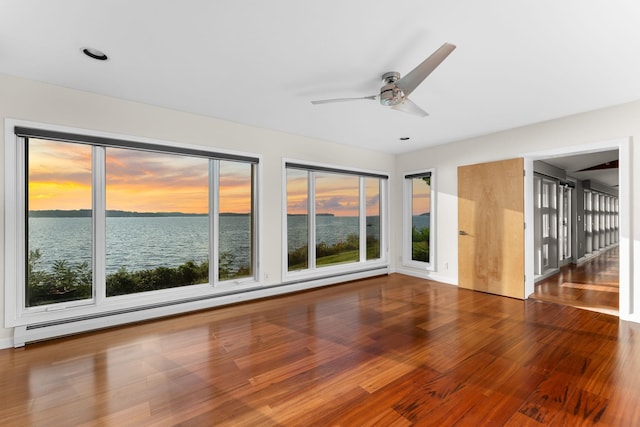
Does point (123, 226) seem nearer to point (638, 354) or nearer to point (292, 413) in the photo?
point (292, 413)

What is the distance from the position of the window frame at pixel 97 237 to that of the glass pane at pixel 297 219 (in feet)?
2.05

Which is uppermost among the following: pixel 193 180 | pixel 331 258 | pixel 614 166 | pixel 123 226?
pixel 614 166

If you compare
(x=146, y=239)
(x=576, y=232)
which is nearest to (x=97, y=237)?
(x=146, y=239)

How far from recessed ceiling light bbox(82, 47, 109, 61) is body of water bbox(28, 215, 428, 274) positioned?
1.70 metres

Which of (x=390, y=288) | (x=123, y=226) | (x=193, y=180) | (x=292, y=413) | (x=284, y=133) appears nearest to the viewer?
(x=292, y=413)

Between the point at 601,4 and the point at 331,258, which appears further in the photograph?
the point at 331,258

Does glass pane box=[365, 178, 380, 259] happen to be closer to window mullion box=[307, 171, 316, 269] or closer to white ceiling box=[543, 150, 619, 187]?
window mullion box=[307, 171, 316, 269]

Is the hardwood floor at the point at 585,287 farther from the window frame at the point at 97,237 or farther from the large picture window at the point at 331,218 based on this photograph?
the window frame at the point at 97,237

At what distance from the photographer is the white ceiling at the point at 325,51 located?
6.22ft

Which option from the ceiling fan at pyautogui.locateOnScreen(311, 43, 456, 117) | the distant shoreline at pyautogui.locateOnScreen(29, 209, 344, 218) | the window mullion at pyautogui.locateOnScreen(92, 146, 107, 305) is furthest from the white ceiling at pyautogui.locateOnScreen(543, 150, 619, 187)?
the window mullion at pyautogui.locateOnScreen(92, 146, 107, 305)

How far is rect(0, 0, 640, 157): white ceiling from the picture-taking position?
190 centimetres

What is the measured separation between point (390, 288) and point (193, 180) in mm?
3567

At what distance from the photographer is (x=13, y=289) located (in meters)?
2.75

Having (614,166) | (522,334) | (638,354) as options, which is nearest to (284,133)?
(522,334)
